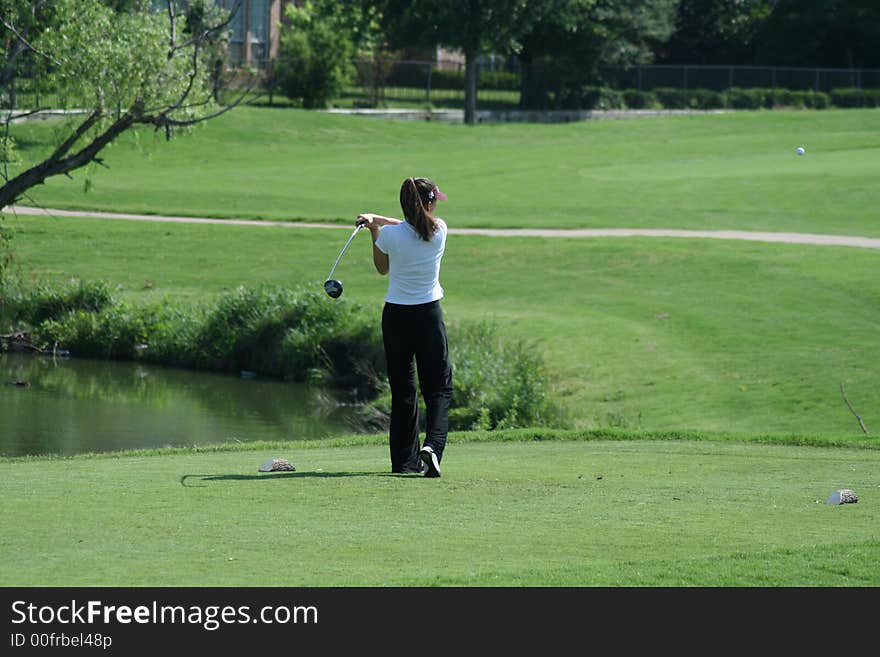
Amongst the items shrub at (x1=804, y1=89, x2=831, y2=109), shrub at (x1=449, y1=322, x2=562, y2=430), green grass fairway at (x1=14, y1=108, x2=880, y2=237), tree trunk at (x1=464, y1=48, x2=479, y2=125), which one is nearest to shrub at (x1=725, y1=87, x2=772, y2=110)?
shrub at (x1=804, y1=89, x2=831, y2=109)

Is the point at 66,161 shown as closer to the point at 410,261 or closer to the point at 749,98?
the point at 410,261

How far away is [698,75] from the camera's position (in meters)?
77.8

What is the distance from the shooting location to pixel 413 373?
10211 millimetres

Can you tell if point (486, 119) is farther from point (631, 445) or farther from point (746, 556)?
point (746, 556)

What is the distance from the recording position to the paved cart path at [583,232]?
29.9 metres

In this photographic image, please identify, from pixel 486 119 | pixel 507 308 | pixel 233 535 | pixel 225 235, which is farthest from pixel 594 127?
pixel 233 535

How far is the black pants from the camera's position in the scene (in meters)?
9.91

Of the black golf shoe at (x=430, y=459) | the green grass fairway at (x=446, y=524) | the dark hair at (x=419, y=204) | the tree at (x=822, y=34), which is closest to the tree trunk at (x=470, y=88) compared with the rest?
the tree at (x=822, y=34)

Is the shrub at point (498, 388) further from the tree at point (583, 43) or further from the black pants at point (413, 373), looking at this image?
the tree at point (583, 43)

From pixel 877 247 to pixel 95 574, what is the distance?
964 inches

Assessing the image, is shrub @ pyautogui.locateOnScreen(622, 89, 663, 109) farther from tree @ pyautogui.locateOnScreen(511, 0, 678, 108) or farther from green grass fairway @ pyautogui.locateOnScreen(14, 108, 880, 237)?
green grass fairway @ pyautogui.locateOnScreen(14, 108, 880, 237)

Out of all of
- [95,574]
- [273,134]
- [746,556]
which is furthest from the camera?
[273,134]

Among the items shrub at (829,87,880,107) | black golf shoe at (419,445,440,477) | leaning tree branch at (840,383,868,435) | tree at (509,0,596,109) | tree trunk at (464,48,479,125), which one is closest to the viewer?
black golf shoe at (419,445,440,477)

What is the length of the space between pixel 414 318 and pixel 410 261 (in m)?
0.42
